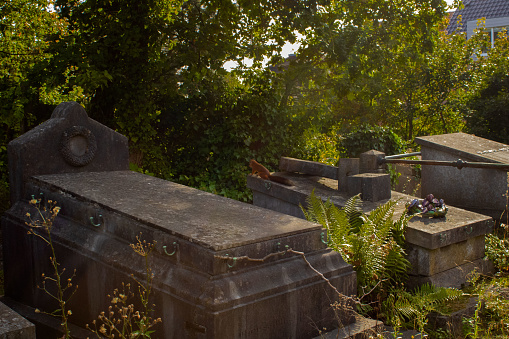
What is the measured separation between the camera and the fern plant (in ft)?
14.7

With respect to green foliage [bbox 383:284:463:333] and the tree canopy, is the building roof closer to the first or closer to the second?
the tree canopy

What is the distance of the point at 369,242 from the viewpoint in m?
4.68

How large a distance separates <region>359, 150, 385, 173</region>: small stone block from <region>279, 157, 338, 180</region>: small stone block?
1.15 feet

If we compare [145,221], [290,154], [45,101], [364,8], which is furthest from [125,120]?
[145,221]

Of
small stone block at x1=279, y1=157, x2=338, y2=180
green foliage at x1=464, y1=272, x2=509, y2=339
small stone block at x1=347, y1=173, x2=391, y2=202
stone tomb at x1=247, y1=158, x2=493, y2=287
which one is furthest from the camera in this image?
small stone block at x1=279, y1=157, x2=338, y2=180

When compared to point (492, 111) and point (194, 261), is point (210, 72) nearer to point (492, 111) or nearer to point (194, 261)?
point (194, 261)

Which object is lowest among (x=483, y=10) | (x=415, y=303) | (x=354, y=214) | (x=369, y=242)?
(x=415, y=303)

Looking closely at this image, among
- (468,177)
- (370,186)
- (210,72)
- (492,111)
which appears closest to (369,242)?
(370,186)

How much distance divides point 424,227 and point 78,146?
4.02 metres

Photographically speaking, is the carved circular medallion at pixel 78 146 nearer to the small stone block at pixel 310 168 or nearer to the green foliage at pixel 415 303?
the small stone block at pixel 310 168

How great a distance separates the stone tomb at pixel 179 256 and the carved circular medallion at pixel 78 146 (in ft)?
0.66

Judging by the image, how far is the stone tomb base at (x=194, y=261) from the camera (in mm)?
3209

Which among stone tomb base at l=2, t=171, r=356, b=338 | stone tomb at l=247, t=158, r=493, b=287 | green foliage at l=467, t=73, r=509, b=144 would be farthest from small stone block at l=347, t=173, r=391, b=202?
green foliage at l=467, t=73, r=509, b=144

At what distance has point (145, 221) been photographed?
3789 millimetres
